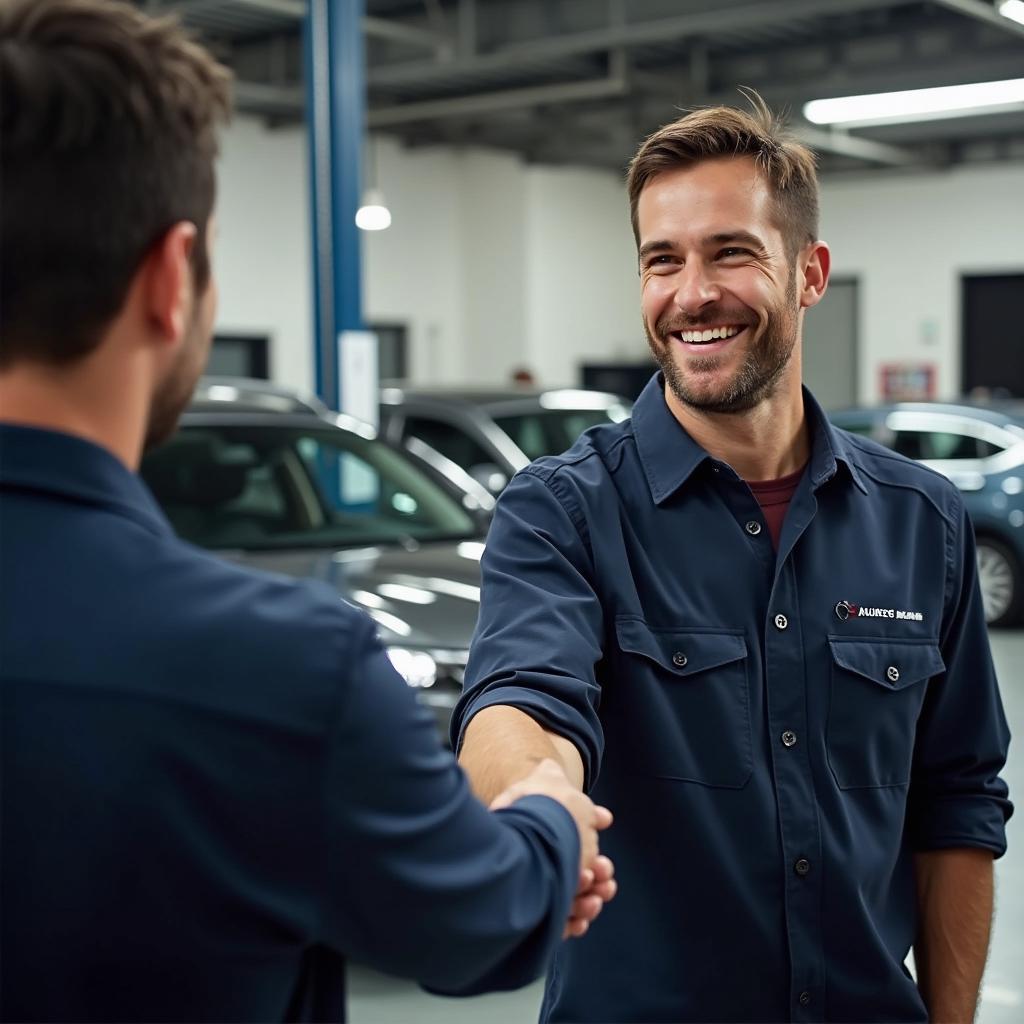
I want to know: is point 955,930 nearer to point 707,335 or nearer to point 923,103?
point 707,335

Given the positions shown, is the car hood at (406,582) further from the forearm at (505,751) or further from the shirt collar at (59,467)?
the shirt collar at (59,467)

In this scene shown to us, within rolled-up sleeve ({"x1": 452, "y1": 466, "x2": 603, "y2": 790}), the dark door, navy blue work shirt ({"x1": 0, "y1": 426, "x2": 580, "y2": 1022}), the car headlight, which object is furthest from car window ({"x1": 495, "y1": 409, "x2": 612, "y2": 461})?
the dark door

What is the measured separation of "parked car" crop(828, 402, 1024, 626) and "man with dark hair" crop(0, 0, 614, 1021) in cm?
784

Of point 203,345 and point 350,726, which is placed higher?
point 203,345

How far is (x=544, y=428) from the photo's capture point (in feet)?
26.0

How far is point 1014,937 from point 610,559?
307 cm

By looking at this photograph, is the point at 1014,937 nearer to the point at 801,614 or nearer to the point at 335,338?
the point at 801,614

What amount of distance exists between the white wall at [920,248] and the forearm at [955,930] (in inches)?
614

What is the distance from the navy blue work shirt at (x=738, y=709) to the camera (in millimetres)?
1699

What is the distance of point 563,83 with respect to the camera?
13.5 m

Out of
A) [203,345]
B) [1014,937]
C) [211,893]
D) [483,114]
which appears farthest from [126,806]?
[483,114]

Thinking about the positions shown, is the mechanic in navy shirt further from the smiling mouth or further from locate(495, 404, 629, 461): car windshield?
locate(495, 404, 629, 461): car windshield

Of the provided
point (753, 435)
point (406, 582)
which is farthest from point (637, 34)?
point (753, 435)

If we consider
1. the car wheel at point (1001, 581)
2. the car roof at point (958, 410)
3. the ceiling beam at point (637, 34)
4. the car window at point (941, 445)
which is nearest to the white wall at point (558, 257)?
the ceiling beam at point (637, 34)
